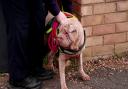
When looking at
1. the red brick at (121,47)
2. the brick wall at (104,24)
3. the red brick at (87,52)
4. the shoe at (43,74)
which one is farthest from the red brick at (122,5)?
the shoe at (43,74)

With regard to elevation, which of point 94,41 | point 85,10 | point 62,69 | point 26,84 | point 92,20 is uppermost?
point 85,10

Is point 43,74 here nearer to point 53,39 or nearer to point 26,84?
point 26,84

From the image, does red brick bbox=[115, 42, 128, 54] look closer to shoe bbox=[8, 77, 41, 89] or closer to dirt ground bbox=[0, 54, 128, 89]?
dirt ground bbox=[0, 54, 128, 89]

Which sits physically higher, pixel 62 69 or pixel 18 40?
pixel 18 40

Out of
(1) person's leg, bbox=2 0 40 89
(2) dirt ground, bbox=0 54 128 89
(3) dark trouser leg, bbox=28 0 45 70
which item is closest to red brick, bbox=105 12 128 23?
(2) dirt ground, bbox=0 54 128 89

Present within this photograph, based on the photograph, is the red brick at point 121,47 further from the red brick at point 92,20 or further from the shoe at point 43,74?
the shoe at point 43,74

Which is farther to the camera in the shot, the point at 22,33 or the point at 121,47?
the point at 121,47

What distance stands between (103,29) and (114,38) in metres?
0.21

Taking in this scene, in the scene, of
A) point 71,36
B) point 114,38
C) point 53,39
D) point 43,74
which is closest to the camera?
point 71,36

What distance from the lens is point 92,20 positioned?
4516 millimetres

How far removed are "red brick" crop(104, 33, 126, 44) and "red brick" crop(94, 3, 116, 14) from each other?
0.33 m

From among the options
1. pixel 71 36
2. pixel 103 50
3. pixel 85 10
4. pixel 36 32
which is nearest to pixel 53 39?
pixel 36 32

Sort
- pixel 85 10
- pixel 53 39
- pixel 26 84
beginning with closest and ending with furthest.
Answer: pixel 53 39, pixel 26 84, pixel 85 10

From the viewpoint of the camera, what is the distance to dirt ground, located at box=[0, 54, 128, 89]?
4.16m
